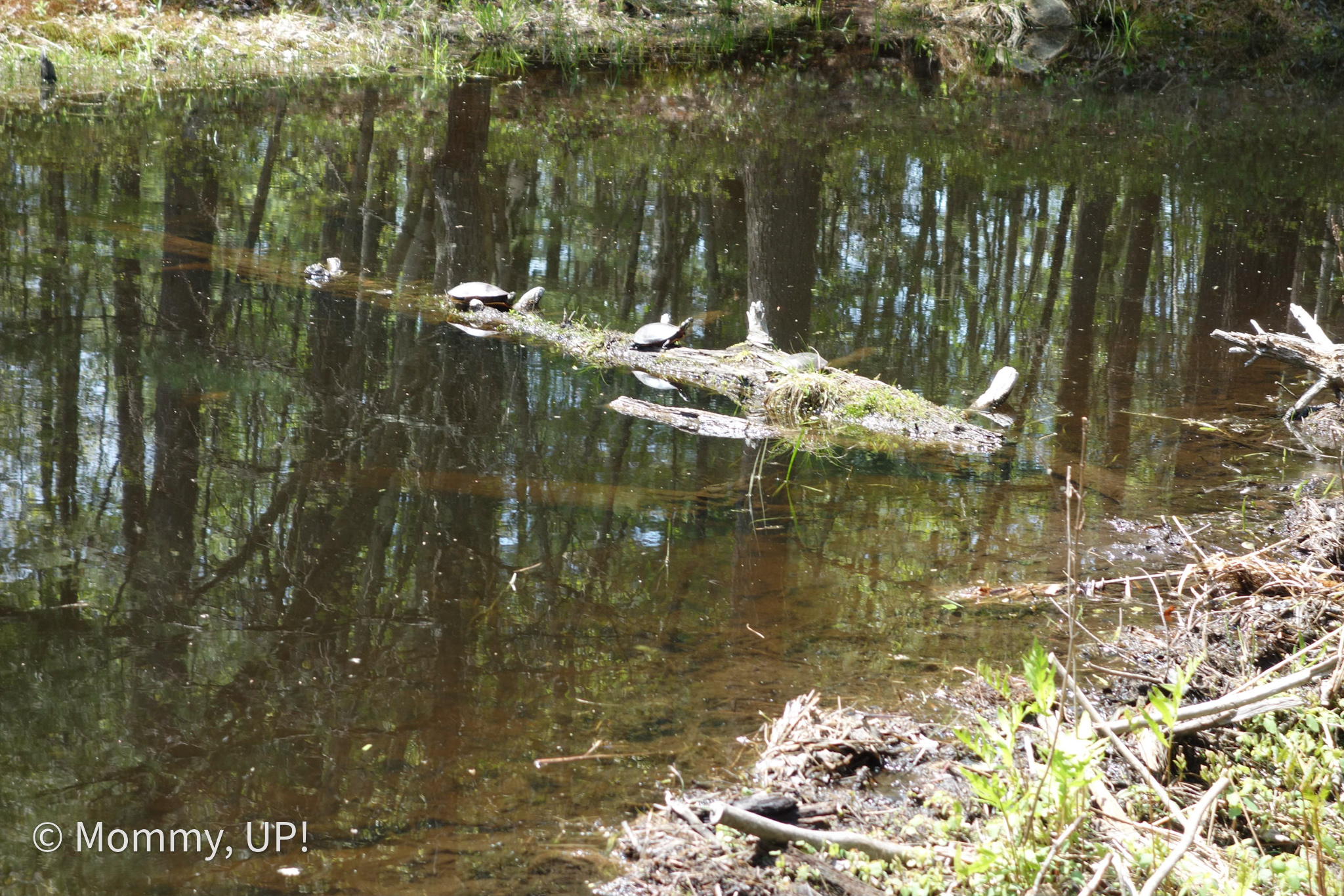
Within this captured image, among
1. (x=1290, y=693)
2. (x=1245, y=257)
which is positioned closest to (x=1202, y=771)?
(x=1290, y=693)

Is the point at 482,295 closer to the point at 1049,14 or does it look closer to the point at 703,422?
the point at 703,422

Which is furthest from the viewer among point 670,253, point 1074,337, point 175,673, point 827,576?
point 670,253

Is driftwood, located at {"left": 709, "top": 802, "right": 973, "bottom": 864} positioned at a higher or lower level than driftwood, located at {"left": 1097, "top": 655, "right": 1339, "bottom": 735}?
lower

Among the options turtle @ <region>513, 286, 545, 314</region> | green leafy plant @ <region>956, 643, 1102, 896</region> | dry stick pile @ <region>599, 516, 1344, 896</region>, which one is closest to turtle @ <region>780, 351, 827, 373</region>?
turtle @ <region>513, 286, 545, 314</region>

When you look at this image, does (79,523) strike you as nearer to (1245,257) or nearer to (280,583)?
(280,583)

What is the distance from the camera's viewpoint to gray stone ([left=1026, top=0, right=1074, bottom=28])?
67.9 ft

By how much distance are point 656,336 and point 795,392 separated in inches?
46.6

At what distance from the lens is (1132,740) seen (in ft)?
9.71

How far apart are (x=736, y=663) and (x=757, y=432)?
2.32 metres

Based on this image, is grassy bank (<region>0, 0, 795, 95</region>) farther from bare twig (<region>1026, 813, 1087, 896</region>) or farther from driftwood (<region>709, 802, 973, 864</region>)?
bare twig (<region>1026, 813, 1087, 896</region>)

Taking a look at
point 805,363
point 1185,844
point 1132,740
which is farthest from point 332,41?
point 1185,844

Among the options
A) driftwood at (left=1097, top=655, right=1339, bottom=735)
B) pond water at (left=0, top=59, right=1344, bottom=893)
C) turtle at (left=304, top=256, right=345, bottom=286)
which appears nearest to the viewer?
driftwood at (left=1097, top=655, right=1339, bottom=735)

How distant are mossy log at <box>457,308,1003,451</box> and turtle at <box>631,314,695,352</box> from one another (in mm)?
45

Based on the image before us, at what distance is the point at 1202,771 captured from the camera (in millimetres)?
2764
